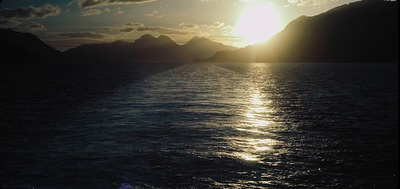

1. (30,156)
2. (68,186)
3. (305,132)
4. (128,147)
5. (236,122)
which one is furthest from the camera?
(236,122)

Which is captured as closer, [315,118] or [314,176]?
[314,176]

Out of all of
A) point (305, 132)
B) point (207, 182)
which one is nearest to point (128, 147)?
point (207, 182)

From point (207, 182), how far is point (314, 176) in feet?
16.2

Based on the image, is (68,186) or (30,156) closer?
(68,186)

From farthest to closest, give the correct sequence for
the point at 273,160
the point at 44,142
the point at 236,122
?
the point at 236,122, the point at 44,142, the point at 273,160

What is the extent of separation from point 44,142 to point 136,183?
1047cm

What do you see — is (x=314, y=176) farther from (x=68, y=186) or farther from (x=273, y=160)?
(x=68, y=186)

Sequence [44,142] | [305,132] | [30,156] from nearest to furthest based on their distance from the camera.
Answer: [30,156] < [44,142] < [305,132]

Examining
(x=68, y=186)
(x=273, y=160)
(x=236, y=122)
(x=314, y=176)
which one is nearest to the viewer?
(x=68, y=186)

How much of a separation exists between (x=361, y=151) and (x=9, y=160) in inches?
766

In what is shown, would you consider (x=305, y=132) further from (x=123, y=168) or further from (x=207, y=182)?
(x=123, y=168)

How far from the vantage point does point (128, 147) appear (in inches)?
760

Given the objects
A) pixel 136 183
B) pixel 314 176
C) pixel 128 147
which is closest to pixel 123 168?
pixel 136 183

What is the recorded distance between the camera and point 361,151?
1867cm
